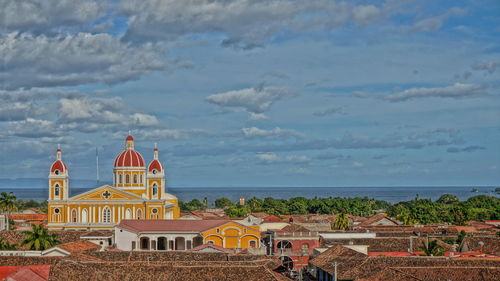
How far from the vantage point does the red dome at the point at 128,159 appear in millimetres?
87500

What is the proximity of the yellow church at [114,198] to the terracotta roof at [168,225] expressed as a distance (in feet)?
21.9

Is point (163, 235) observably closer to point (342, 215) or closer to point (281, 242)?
point (281, 242)

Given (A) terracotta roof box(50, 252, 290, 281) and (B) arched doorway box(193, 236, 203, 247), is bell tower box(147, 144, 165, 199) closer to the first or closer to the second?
(B) arched doorway box(193, 236, 203, 247)

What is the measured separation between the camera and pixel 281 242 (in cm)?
7044

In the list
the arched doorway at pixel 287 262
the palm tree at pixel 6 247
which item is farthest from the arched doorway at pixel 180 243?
the palm tree at pixel 6 247

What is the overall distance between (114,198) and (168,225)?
10.8 m

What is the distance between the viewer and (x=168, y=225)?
77250mm

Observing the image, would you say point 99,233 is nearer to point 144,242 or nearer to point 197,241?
point 144,242

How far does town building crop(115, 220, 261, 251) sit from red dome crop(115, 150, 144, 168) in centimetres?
1154

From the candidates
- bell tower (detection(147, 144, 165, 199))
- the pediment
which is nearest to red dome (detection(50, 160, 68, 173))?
the pediment

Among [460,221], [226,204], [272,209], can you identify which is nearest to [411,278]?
[460,221]

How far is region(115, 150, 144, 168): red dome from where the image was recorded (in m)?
87.5

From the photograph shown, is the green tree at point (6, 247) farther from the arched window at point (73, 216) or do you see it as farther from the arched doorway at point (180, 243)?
the arched window at point (73, 216)

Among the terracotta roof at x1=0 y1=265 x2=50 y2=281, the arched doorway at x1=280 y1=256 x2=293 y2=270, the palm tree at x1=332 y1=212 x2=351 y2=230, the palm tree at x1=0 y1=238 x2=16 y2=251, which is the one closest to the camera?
the terracotta roof at x1=0 y1=265 x2=50 y2=281
